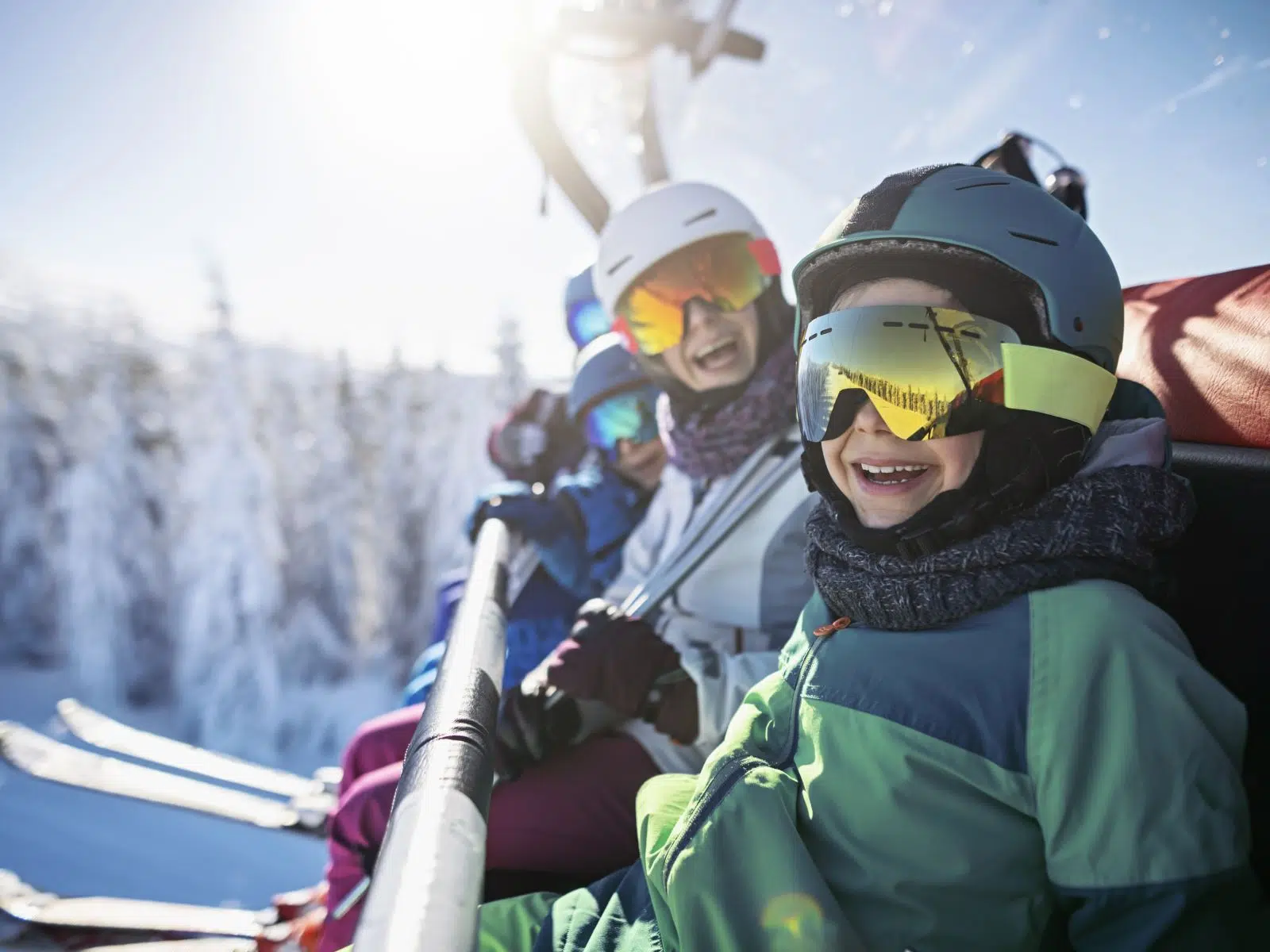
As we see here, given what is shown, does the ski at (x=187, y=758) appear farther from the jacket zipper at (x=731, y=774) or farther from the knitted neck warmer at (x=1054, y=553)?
the knitted neck warmer at (x=1054, y=553)

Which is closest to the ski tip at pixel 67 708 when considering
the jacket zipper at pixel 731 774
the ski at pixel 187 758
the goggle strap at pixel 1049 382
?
the ski at pixel 187 758

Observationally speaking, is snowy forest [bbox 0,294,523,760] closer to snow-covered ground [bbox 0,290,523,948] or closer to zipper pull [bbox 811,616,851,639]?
snow-covered ground [bbox 0,290,523,948]

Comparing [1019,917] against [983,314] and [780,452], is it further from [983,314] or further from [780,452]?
[780,452]

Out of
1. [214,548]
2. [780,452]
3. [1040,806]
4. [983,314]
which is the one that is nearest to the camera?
[1040,806]

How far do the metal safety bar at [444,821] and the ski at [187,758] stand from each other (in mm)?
3564

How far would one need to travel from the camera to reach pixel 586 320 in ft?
14.3

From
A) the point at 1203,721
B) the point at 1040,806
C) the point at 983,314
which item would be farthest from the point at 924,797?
the point at 983,314

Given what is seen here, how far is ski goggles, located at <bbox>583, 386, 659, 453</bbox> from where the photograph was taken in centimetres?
329

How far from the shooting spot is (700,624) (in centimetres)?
221

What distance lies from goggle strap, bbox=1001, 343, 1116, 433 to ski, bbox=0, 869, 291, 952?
343cm

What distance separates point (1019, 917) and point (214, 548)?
63.8 feet

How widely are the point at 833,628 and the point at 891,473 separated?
314 mm

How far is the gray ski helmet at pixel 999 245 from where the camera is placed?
119cm

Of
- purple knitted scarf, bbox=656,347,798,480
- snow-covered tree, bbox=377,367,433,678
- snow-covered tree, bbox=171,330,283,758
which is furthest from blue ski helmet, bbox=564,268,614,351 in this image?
snow-covered tree, bbox=377,367,433,678
